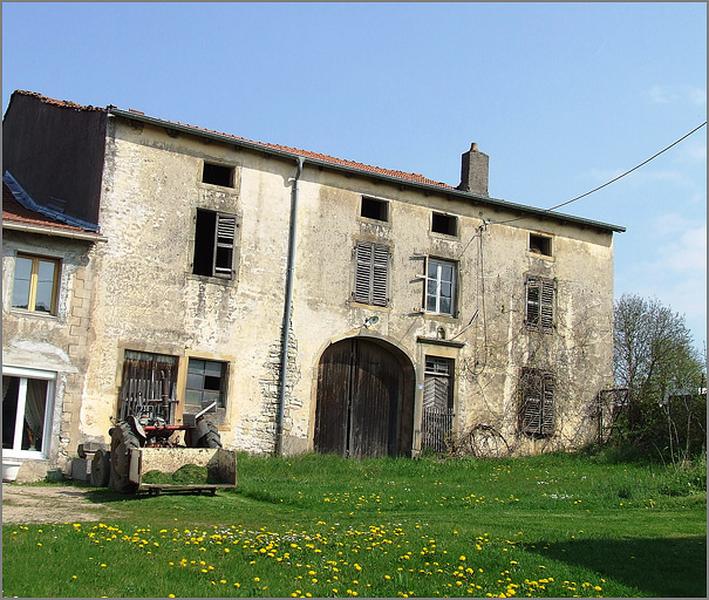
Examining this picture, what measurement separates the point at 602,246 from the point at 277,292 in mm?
10215

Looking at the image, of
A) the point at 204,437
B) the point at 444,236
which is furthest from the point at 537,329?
the point at 204,437

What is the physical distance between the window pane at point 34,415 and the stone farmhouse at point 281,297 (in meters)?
0.04

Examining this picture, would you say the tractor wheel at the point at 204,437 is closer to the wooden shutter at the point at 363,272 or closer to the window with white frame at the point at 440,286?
the wooden shutter at the point at 363,272

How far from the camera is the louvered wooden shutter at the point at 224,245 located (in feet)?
69.9

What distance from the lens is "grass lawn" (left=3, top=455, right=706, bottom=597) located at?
8883 mm

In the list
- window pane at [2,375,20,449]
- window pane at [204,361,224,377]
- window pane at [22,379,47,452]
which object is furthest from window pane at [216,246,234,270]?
window pane at [2,375,20,449]

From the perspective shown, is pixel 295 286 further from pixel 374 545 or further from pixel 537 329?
pixel 374 545

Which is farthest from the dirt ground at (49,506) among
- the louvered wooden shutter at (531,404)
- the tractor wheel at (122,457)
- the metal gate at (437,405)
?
the louvered wooden shutter at (531,404)

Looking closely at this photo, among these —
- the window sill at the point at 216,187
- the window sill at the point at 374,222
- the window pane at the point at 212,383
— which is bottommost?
the window pane at the point at 212,383

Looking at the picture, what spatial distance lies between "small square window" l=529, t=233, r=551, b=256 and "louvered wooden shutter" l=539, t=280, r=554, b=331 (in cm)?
87

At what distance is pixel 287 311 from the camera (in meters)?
21.9

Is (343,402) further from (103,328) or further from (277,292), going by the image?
(103,328)

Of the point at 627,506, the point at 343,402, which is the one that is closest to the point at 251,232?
the point at 343,402

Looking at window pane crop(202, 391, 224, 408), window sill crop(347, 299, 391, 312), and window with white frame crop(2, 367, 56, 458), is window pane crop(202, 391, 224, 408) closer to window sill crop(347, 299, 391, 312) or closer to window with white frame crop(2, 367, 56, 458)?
window with white frame crop(2, 367, 56, 458)
